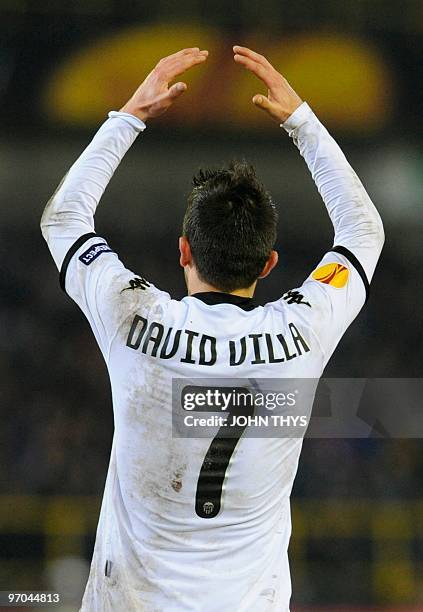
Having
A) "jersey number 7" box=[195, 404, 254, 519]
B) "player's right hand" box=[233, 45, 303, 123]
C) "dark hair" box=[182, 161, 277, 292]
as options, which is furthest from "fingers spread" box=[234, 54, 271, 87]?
"jersey number 7" box=[195, 404, 254, 519]

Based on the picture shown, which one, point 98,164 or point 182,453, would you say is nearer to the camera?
point 182,453

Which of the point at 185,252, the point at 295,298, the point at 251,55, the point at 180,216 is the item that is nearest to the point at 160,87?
the point at 251,55

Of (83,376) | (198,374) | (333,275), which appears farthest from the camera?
(83,376)

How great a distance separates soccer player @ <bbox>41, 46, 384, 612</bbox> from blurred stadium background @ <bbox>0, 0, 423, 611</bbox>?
4.17 meters

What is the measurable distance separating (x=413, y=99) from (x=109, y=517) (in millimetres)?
5523

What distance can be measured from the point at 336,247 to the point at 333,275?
0.23 ft

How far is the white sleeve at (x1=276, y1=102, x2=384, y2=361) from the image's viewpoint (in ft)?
5.19

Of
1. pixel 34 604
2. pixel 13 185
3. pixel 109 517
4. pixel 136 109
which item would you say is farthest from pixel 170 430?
pixel 13 185

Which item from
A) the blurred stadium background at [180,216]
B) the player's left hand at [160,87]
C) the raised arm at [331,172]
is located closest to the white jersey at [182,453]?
the raised arm at [331,172]

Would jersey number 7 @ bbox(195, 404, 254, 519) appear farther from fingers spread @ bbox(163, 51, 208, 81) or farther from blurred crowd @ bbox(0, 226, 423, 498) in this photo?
blurred crowd @ bbox(0, 226, 423, 498)

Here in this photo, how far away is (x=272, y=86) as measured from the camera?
67.3 inches

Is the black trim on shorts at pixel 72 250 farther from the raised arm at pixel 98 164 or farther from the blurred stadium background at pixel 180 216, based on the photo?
the blurred stadium background at pixel 180 216

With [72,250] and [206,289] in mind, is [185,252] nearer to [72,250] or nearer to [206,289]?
[206,289]

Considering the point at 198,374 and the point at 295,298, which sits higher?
the point at 295,298
